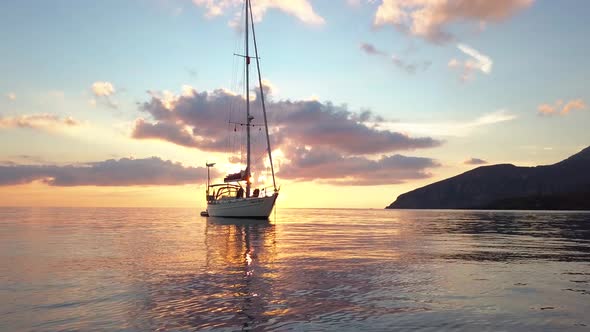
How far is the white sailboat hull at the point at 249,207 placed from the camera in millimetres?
69500

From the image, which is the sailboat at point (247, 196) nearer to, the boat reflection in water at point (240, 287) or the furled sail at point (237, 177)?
the furled sail at point (237, 177)

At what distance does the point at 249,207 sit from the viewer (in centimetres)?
7131

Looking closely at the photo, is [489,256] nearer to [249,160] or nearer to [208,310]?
[208,310]

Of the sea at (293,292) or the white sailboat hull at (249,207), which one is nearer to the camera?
the sea at (293,292)

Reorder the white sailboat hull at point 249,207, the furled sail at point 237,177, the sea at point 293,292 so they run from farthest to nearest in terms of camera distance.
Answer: the furled sail at point 237,177, the white sailboat hull at point 249,207, the sea at point 293,292

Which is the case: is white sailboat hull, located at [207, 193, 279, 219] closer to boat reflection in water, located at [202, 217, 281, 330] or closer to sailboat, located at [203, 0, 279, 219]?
sailboat, located at [203, 0, 279, 219]

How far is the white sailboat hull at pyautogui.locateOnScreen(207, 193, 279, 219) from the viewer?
6950cm

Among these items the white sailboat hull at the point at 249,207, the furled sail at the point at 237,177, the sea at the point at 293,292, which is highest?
the furled sail at the point at 237,177

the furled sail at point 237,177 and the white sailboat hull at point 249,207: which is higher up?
the furled sail at point 237,177

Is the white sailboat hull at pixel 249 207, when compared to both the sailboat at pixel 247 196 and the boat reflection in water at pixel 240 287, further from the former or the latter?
the boat reflection in water at pixel 240 287

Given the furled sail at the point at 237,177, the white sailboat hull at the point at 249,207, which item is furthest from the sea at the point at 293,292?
the furled sail at the point at 237,177

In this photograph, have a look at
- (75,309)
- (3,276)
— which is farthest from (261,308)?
(3,276)

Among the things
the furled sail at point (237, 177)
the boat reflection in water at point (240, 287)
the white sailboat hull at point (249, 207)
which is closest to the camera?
the boat reflection in water at point (240, 287)

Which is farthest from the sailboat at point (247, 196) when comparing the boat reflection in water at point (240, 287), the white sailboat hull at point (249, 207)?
the boat reflection in water at point (240, 287)
